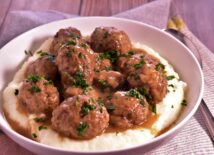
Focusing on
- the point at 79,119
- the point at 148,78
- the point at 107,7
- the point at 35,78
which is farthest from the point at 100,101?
the point at 107,7

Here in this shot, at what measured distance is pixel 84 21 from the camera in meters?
5.73

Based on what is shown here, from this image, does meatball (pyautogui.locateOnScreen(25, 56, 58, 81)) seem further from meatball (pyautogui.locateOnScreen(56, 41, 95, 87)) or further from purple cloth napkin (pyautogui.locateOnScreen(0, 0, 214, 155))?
purple cloth napkin (pyautogui.locateOnScreen(0, 0, 214, 155))

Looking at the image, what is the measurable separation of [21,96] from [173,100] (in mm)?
1623

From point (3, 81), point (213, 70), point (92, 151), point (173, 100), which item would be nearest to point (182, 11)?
point (213, 70)

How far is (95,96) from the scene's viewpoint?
433 centimetres

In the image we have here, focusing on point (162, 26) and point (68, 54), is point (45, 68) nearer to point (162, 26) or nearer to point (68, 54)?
point (68, 54)

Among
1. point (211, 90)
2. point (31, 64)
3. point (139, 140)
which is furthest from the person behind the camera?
point (211, 90)

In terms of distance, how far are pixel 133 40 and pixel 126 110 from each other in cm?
187

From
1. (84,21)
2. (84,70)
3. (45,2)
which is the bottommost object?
(45,2)

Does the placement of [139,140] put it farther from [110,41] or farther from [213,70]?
[213,70]

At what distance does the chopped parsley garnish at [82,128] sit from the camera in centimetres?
380

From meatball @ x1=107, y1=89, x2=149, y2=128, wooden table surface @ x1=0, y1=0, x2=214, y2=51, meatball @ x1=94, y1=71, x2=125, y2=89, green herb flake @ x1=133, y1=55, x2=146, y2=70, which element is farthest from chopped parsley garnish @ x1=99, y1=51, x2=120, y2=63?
wooden table surface @ x1=0, y1=0, x2=214, y2=51

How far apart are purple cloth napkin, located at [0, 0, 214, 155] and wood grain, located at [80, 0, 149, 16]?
23.0 inches

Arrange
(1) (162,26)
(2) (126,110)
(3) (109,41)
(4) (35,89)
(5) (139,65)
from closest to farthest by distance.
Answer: (2) (126,110) < (4) (35,89) < (5) (139,65) < (3) (109,41) < (1) (162,26)
